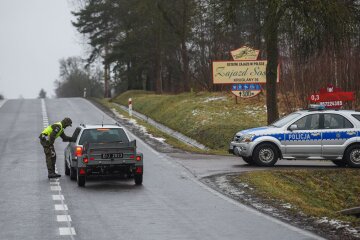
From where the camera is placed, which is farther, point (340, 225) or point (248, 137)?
point (248, 137)

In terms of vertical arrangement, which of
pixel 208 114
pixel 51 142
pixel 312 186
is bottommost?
pixel 312 186

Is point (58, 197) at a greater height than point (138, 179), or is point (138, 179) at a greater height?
point (138, 179)

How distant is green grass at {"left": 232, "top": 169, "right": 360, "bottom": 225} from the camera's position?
17266mm

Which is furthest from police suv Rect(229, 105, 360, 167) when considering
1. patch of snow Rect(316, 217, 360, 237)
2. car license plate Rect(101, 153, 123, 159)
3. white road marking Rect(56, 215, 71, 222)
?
white road marking Rect(56, 215, 71, 222)

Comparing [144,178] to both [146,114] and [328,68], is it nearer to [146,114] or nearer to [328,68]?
[328,68]

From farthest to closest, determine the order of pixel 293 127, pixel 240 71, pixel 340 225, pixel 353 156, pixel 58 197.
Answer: pixel 240 71 < pixel 353 156 < pixel 293 127 < pixel 58 197 < pixel 340 225

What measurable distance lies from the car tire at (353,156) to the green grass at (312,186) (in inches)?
24.3

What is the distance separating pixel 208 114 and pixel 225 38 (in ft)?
58.7

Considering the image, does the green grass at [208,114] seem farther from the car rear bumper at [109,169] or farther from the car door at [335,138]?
the car rear bumper at [109,169]

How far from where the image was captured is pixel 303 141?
21.7 metres

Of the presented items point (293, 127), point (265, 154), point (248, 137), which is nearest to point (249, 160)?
point (265, 154)

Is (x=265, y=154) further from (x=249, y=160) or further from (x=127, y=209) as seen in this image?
(x=127, y=209)

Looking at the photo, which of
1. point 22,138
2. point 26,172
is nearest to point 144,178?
point 26,172

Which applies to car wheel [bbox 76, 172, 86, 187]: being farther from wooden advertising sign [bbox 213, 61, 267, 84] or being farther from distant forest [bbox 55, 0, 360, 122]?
wooden advertising sign [bbox 213, 61, 267, 84]
